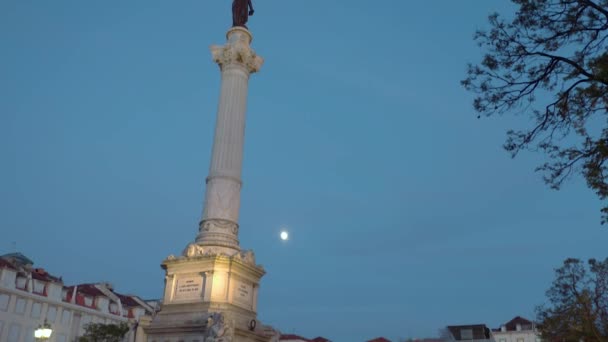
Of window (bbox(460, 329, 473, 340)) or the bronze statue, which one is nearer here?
the bronze statue

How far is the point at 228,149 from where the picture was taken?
21766mm

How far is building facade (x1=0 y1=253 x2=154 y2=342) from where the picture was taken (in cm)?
5012

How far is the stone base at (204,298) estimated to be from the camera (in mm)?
18016

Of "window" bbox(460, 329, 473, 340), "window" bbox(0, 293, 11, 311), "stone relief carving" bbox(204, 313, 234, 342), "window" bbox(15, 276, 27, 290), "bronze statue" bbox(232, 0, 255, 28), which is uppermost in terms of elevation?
"bronze statue" bbox(232, 0, 255, 28)

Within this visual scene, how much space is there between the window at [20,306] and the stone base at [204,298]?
3904 cm

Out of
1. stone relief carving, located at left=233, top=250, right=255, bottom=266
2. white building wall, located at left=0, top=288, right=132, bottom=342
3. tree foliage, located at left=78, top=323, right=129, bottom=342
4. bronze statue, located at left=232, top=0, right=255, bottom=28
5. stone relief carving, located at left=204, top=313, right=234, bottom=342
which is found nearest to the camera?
stone relief carving, located at left=204, top=313, right=234, bottom=342

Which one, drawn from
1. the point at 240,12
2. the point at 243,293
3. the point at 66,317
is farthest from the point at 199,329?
the point at 66,317

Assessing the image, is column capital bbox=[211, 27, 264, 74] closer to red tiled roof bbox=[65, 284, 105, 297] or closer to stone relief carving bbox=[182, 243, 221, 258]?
stone relief carving bbox=[182, 243, 221, 258]

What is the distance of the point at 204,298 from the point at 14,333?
4076 cm

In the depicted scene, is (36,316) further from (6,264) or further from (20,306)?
(6,264)

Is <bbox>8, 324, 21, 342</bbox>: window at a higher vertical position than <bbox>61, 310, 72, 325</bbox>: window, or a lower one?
lower

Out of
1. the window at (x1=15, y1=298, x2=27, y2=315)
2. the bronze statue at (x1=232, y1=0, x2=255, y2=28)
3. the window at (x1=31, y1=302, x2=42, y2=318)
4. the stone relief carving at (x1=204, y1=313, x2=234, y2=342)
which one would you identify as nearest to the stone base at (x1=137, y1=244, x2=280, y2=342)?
the stone relief carving at (x1=204, y1=313, x2=234, y2=342)

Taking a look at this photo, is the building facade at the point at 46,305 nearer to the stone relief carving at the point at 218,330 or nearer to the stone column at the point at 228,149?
the stone column at the point at 228,149

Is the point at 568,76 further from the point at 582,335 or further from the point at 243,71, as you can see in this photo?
the point at 582,335
